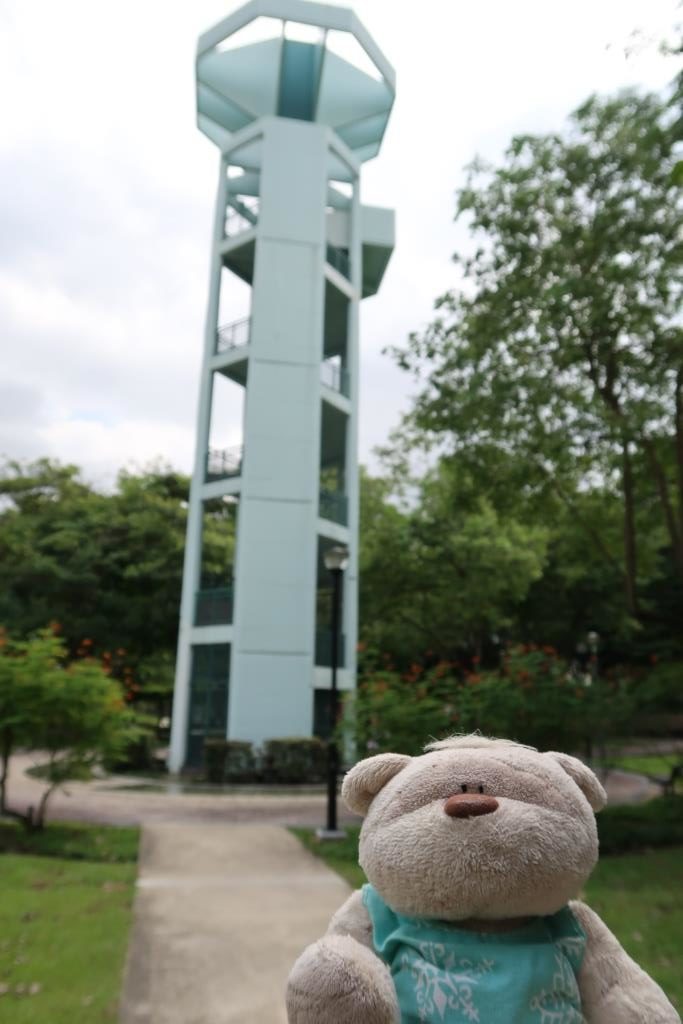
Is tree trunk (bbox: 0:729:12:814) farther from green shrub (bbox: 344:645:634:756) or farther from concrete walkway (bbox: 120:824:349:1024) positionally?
green shrub (bbox: 344:645:634:756)

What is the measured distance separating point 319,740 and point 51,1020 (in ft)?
49.4

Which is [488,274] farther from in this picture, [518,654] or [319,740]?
[319,740]

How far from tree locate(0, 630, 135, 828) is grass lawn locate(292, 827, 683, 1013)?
117 inches

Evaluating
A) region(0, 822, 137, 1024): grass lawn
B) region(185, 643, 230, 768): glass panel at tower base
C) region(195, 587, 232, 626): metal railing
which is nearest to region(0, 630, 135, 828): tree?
region(0, 822, 137, 1024): grass lawn

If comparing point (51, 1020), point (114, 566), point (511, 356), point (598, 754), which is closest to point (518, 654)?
point (598, 754)

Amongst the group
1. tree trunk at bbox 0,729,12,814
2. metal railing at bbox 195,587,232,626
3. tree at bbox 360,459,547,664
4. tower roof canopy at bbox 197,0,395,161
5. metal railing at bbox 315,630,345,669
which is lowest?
tree trunk at bbox 0,729,12,814

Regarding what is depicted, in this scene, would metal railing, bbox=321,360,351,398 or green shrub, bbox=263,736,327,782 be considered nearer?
green shrub, bbox=263,736,327,782

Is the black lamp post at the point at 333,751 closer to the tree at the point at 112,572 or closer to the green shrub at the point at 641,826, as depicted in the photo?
the green shrub at the point at 641,826

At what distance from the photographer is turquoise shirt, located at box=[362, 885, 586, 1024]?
2002mm

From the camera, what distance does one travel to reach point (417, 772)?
2.37 meters

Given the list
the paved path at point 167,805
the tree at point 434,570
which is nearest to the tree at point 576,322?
the paved path at point 167,805

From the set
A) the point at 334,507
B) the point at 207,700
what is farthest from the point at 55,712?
the point at 334,507

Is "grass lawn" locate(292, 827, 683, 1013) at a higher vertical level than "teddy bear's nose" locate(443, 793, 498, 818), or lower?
lower

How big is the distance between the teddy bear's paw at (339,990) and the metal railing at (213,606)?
1894cm
